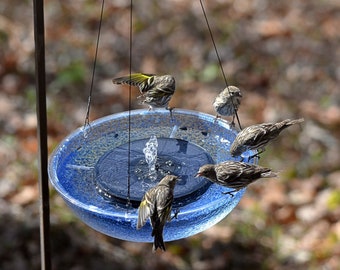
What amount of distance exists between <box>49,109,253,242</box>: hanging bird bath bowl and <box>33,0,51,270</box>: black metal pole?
94 millimetres

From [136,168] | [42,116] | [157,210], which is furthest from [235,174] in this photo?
[42,116]

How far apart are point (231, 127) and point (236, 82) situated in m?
4.03

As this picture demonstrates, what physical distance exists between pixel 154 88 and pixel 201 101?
13.0 ft

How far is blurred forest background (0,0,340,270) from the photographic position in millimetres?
6004

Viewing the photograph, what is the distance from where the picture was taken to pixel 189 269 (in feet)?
19.4

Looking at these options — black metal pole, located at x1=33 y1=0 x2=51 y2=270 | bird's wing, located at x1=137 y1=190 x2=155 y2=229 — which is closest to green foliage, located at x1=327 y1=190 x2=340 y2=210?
black metal pole, located at x1=33 y1=0 x2=51 y2=270

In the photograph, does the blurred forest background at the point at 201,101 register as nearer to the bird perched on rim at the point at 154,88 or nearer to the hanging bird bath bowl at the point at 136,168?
the hanging bird bath bowl at the point at 136,168

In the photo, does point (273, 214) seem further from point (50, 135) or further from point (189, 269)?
point (50, 135)

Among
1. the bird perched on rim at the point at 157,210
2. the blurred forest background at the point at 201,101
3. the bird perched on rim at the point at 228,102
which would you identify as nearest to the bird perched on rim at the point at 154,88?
the bird perched on rim at the point at 228,102

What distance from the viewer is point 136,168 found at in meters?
3.83

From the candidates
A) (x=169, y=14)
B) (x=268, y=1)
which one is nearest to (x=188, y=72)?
(x=169, y=14)

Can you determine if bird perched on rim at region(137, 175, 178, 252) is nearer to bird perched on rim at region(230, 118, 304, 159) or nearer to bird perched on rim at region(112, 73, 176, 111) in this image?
bird perched on rim at region(230, 118, 304, 159)

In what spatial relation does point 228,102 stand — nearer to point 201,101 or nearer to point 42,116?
point 42,116

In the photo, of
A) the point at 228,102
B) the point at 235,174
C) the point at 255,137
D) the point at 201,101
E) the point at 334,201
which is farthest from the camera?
the point at 201,101
